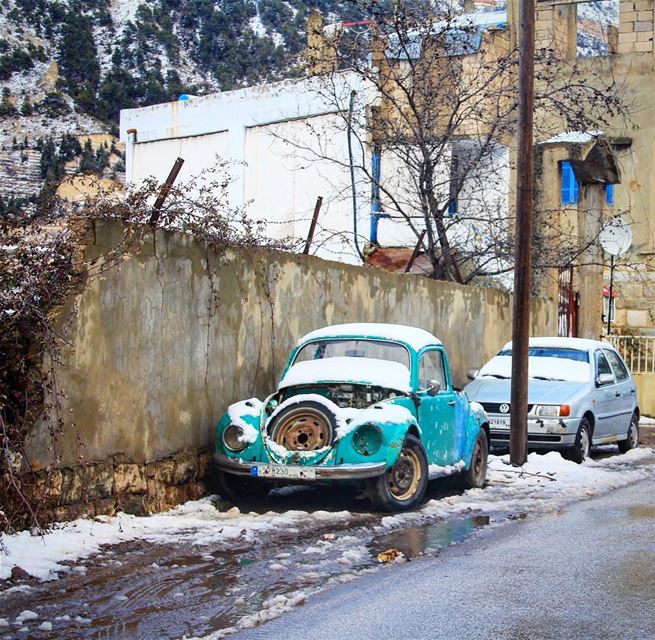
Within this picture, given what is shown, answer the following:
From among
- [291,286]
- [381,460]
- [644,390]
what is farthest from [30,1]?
[381,460]

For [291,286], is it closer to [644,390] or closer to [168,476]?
[168,476]

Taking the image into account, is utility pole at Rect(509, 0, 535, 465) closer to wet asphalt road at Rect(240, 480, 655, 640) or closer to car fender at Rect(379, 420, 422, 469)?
car fender at Rect(379, 420, 422, 469)

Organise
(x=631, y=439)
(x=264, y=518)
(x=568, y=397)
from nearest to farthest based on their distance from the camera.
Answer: (x=264, y=518), (x=568, y=397), (x=631, y=439)

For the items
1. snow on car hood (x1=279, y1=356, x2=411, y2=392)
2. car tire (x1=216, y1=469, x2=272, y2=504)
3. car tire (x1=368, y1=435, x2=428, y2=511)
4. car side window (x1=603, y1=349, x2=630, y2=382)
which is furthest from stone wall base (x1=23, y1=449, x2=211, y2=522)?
car side window (x1=603, y1=349, x2=630, y2=382)

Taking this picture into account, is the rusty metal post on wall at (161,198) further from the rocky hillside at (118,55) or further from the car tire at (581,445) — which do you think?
the rocky hillside at (118,55)

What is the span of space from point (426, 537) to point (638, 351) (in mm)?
16975

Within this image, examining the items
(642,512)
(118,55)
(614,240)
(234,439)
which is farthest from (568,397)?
(118,55)

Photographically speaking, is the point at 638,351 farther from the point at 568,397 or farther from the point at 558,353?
the point at 568,397

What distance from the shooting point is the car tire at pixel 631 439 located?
1727cm

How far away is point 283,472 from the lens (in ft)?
33.4

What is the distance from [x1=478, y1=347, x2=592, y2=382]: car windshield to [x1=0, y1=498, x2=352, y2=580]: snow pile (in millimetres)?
6442

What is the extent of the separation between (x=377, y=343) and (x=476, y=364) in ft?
26.2

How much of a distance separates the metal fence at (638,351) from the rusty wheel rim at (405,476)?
15.2 m

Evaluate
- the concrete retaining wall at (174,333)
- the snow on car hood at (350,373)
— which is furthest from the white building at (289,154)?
the snow on car hood at (350,373)
